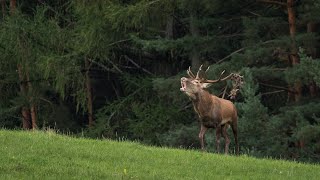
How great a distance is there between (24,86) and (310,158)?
16.8 metres

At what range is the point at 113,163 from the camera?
12.3 meters

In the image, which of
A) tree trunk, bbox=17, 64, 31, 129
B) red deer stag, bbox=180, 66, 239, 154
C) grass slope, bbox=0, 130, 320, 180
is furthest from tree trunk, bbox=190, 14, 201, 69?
grass slope, bbox=0, 130, 320, 180

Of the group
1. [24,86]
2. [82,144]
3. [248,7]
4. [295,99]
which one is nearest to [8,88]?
[24,86]

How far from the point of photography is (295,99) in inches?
1042

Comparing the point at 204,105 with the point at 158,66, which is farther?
the point at 158,66

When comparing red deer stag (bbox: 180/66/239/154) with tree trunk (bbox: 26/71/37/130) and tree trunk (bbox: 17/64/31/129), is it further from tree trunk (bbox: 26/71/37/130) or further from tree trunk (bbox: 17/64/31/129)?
tree trunk (bbox: 17/64/31/129)

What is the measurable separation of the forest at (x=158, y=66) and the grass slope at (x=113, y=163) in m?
8.16

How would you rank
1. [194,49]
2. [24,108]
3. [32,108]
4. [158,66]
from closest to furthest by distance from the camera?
[194,49] < [32,108] < [158,66] < [24,108]

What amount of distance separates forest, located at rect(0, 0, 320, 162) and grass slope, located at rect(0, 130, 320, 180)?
816 centimetres

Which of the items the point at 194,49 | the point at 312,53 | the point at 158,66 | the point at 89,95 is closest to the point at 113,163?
the point at 312,53

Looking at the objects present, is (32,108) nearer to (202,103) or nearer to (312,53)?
(312,53)

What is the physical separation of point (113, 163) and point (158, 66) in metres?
23.2

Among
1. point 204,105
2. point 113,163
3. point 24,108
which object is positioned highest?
point 204,105

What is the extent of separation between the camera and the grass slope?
1097 cm
